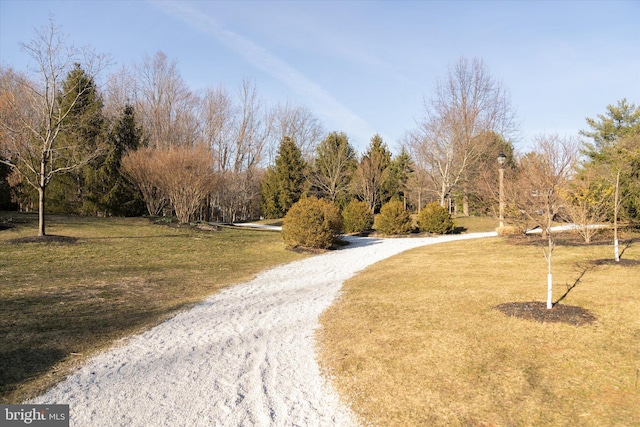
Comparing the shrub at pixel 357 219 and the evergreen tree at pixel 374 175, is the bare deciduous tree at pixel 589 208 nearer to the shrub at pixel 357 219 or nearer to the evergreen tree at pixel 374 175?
the shrub at pixel 357 219

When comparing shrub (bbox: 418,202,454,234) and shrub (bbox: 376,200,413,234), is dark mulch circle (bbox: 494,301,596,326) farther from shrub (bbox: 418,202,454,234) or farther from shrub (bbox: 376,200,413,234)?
shrub (bbox: 418,202,454,234)

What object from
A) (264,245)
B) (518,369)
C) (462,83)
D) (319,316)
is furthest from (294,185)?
(518,369)

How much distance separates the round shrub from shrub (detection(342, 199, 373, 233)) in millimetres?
6647

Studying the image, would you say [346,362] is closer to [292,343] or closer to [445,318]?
[292,343]

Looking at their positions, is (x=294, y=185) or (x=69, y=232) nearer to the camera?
(x=69, y=232)

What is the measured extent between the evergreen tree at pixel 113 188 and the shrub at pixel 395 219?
14023mm

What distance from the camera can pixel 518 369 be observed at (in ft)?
11.8

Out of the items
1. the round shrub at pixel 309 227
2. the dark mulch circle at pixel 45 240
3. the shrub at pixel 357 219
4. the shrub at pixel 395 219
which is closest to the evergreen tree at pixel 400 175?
the shrub at pixel 357 219

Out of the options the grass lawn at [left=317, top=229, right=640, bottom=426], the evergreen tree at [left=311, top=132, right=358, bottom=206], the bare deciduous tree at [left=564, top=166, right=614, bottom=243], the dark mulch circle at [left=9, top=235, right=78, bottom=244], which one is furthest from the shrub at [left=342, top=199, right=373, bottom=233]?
the grass lawn at [left=317, top=229, right=640, bottom=426]

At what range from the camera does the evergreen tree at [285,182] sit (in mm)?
33031

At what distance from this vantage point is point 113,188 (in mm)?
20125

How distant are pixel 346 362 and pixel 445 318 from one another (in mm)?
1966
